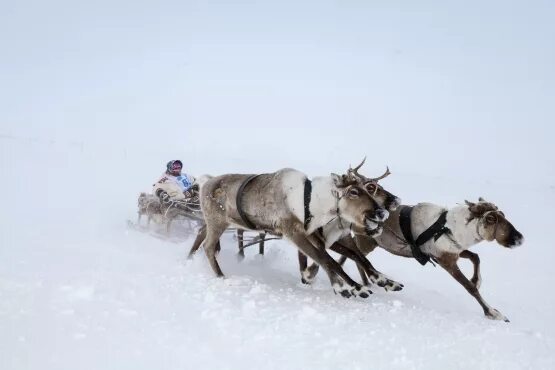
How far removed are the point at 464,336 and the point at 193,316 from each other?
238 cm

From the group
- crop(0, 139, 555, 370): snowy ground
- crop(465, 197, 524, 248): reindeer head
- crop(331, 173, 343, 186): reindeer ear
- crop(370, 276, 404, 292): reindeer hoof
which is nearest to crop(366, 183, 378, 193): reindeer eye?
crop(331, 173, 343, 186): reindeer ear

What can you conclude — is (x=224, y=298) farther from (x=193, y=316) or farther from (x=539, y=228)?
(x=539, y=228)

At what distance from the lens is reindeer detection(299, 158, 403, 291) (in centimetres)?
491

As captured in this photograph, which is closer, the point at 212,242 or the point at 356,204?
the point at 356,204

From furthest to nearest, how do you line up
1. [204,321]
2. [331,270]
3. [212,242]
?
[212,242] < [331,270] < [204,321]

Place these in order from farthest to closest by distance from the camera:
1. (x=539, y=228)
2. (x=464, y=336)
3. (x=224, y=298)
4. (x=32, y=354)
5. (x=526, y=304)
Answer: (x=539, y=228) < (x=526, y=304) < (x=224, y=298) < (x=464, y=336) < (x=32, y=354)

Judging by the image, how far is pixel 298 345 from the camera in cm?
331

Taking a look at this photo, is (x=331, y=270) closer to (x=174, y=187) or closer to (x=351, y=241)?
(x=351, y=241)

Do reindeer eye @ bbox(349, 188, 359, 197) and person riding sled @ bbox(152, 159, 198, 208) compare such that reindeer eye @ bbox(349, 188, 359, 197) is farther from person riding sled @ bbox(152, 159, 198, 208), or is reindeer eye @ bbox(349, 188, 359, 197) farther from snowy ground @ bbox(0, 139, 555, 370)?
person riding sled @ bbox(152, 159, 198, 208)

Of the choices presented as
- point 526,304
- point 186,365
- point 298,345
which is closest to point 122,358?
point 186,365

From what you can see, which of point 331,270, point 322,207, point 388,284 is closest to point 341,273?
point 331,270

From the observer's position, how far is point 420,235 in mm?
5977

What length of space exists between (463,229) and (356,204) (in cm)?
186

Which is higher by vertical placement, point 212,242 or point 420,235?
point 420,235
